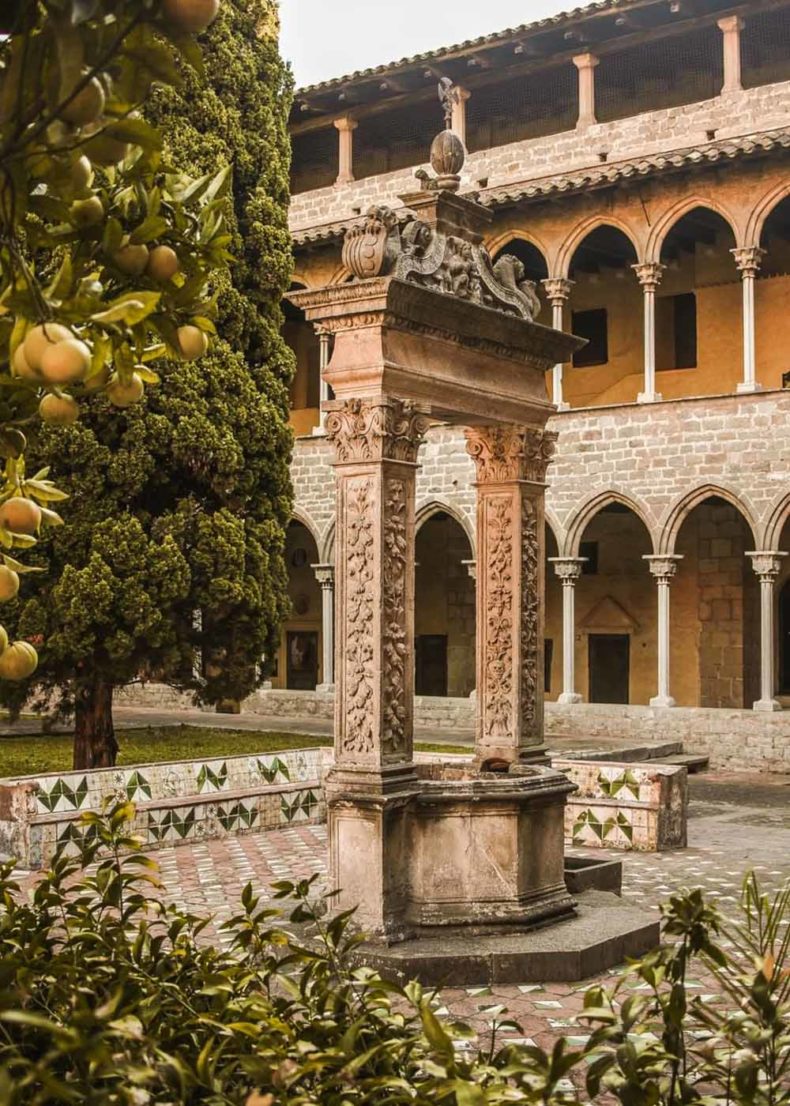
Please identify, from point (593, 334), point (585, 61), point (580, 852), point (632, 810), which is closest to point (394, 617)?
point (580, 852)

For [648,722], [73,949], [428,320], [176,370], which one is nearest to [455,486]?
[648,722]

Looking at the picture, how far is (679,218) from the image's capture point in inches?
779

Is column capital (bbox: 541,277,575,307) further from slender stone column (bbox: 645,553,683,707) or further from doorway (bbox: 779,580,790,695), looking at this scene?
doorway (bbox: 779,580,790,695)

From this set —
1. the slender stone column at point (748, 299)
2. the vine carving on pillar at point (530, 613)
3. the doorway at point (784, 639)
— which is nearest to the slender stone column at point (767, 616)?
the slender stone column at point (748, 299)

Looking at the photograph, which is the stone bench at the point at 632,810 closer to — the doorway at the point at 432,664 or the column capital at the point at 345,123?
the doorway at the point at 432,664

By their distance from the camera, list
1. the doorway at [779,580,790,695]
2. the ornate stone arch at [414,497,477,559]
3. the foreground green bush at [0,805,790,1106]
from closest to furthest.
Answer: the foreground green bush at [0,805,790,1106], the ornate stone arch at [414,497,477,559], the doorway at [779,580,790,695]

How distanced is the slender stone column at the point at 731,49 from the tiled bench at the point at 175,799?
39.8 feet

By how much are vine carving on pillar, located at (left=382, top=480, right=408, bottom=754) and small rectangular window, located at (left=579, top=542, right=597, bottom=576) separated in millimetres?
17854

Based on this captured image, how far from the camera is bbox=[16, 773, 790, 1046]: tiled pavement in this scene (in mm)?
6082

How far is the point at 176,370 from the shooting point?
13.8 metres

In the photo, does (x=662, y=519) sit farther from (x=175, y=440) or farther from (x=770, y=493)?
(x=175, y=440)

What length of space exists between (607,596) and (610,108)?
8036mm

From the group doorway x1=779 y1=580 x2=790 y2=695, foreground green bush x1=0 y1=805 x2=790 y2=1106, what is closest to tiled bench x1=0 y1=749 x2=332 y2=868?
foreground green bush x1=0 y1=805 x2=790 y2=1106

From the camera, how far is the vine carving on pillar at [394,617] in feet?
22.2
